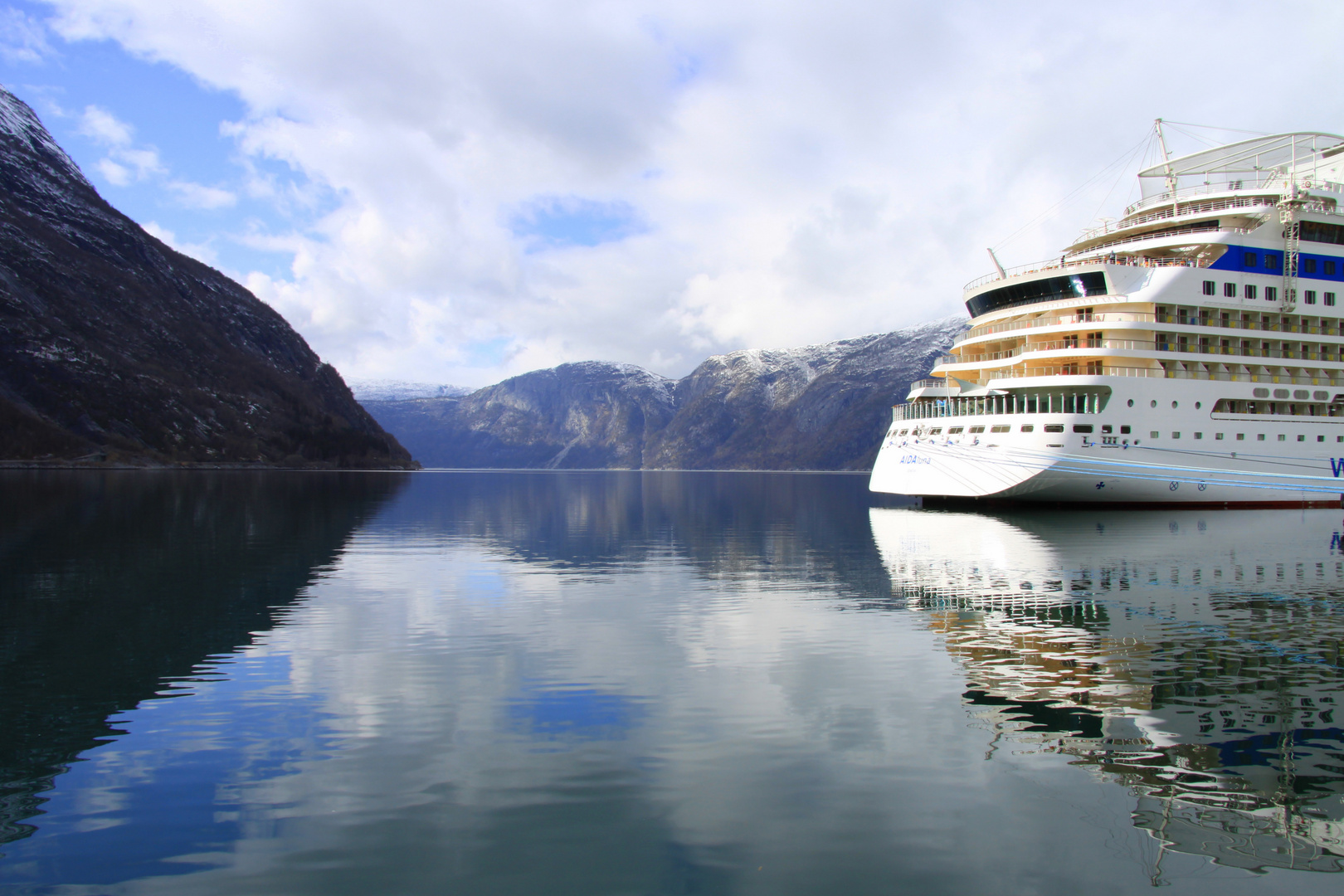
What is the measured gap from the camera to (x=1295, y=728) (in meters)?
13.3

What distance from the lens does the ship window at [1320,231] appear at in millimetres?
69875

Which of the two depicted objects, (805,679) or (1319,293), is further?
(1319,293)

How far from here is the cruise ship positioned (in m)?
62.9

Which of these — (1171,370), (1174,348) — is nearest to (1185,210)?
(1174,348)

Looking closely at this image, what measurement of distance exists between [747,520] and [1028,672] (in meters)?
46.7

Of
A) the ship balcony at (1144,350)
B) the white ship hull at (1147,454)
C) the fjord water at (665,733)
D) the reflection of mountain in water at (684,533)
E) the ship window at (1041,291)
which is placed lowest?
the fjord water at (665,733)

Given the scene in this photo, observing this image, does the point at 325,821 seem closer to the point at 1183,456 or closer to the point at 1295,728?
the point at 1295,728

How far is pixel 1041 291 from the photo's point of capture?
2726 inches

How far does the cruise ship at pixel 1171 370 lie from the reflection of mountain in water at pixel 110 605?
48611mm

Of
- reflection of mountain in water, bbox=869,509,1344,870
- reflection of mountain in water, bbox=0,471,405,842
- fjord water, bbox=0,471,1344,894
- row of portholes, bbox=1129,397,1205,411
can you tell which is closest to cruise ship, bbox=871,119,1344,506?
row of portholes, bbox=1129,397,1205,411

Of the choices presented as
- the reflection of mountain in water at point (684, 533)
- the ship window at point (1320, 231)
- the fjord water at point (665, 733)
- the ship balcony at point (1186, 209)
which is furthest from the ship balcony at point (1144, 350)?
the fjord water at point (665, 733)

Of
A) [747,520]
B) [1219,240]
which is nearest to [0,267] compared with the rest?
[747,520]

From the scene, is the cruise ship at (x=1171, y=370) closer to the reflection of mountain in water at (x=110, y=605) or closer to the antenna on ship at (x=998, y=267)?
the antenna on ship at (x=998, y=267)

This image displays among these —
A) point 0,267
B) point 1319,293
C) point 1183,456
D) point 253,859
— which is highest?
point 0,267
